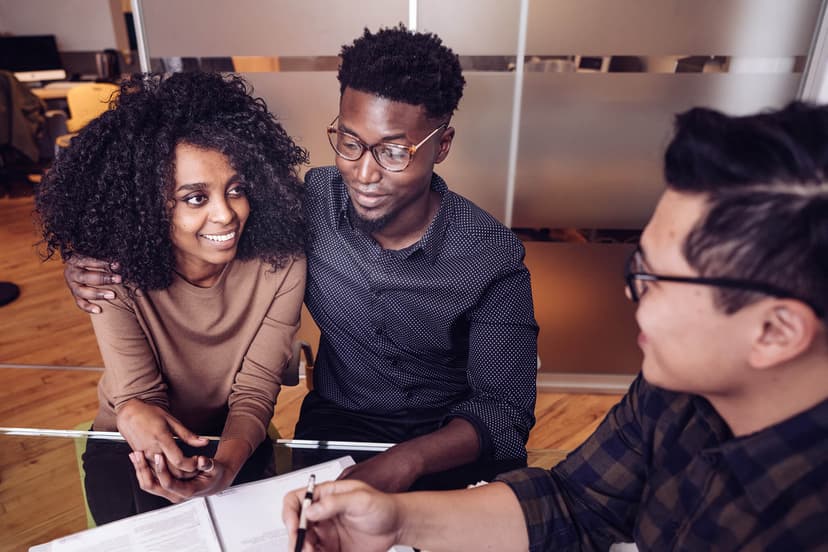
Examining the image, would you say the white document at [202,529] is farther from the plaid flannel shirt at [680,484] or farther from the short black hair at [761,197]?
the short black hair at [761,197]

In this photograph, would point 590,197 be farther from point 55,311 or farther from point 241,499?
point 55,311

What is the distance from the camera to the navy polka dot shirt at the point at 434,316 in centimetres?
138

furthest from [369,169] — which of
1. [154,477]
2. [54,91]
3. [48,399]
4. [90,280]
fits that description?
[54,91]

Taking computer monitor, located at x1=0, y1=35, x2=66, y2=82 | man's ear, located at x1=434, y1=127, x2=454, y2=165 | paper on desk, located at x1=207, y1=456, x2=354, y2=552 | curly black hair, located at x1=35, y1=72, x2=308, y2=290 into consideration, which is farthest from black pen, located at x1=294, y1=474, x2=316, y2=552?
computer monitor, located at x1=0, y1=35, x2=66, y2=82

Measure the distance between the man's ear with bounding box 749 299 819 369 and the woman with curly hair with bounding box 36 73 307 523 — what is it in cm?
91

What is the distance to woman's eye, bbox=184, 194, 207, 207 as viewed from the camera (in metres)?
1.26

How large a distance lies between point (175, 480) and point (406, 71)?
935mm

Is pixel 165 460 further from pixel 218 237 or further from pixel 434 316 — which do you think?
pixel 434 316

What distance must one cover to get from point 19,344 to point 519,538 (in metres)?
2.85

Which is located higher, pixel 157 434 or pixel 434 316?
pixel 434 316

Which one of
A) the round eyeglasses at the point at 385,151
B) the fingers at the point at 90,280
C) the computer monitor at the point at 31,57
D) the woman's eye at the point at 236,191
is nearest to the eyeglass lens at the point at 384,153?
the round eyeglasses at the point at 385,151

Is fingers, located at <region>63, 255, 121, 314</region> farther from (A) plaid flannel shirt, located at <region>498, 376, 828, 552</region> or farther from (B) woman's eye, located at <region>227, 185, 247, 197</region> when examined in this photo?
(A) plaid flannel shirt, located at <region>498, 376, 828, 552</region>

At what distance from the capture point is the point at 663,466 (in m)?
0.95

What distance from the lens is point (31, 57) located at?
5445 millimetres
